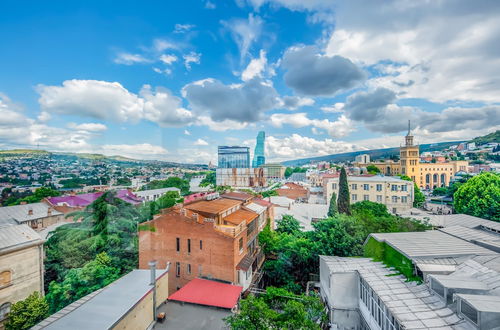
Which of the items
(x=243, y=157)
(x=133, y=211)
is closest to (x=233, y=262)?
(x=133, y=211)

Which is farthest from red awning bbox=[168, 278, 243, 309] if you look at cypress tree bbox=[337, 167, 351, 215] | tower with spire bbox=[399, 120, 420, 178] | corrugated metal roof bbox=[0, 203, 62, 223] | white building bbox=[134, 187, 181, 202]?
tower with spire bbox=[399, 120, 420, 178]

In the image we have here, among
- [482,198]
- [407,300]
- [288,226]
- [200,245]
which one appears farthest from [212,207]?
[482,198]

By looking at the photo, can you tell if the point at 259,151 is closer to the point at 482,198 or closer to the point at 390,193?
the point at 390,193

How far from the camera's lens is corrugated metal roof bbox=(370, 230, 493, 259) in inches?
301

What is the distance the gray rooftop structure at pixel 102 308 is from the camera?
632 centimetres

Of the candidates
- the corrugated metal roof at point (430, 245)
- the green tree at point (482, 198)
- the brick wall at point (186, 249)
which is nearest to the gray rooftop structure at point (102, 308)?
the brick wall at point (186, 249)

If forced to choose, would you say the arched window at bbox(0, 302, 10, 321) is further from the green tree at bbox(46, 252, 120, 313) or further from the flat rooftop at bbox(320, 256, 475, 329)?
the flat rooftop at bbox(320, 256, 475, 329)

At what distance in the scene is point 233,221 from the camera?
13.2 metres

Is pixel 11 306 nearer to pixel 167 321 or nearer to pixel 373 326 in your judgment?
pixel 167 321

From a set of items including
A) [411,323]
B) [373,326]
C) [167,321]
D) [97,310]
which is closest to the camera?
[411,323]

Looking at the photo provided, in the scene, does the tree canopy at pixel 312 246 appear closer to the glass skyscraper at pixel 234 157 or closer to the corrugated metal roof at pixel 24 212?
the corrugated metal roof at pixel 24 212

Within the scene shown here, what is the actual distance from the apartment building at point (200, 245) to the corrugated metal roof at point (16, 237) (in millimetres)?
4634

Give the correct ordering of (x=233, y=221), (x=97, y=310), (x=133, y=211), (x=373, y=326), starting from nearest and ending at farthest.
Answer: (x=97, y=310) < (x=373, y=326) < (x=233, y=221) < (x=133, y=211)

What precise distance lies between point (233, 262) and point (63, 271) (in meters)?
9.96
